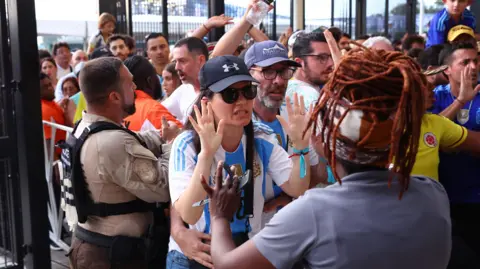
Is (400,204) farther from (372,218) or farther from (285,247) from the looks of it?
(285,247)

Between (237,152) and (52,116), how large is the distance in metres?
3.70

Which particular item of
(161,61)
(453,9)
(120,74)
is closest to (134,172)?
(120,74)

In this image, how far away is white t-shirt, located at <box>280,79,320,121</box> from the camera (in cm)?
377

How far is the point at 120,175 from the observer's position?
3.10 metres

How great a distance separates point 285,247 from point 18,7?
117 inches

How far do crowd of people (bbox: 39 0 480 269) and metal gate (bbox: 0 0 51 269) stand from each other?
0.69 metres

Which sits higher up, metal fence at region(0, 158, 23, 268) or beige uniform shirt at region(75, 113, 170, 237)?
beige uniform shirt at region(75, 113, 170, 237)

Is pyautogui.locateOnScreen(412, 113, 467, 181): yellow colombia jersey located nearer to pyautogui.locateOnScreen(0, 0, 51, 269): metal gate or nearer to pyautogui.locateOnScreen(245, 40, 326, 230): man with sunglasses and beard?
pyautogui.locateOnScreen(245, 40, 326, 230): man with sunglasses and beard

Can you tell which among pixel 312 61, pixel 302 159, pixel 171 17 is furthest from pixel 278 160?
pixel 171 17

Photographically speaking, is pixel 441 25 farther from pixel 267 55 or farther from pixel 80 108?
pixel 80 108

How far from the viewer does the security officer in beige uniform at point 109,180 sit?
123 inches

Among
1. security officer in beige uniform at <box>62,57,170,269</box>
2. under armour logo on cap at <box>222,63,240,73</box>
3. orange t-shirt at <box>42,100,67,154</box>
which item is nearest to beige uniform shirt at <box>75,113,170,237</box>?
security officer in beige uniform at <box>62,57,170,269</box>

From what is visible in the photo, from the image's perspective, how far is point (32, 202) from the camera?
4078 millimetres

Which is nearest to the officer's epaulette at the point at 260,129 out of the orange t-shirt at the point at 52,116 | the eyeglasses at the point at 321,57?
the eyeglasses at the point at 321,57
